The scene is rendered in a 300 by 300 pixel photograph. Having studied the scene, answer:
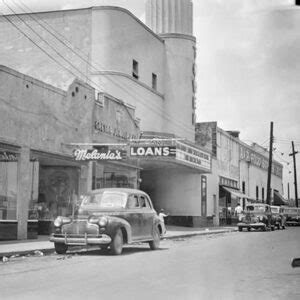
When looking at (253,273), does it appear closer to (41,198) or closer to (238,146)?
(41,198)

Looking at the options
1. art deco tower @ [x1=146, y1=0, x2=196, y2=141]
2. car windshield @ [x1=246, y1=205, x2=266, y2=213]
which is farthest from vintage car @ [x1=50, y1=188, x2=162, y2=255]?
art deco tower @ [x1=146, y1=0, x2=196, y2=141]

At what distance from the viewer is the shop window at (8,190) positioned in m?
20.5

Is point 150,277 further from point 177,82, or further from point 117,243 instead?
point 177,82

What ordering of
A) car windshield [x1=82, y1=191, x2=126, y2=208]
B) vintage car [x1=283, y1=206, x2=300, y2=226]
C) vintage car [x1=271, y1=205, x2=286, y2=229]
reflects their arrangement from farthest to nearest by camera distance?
vintage car [x1=283, y1=206, x2=300, y2=226] < vintage car [x1=271, y1=205, x2=286, y2=229] < car windshield [x1=82, y1=191, x2=126, y2=208]

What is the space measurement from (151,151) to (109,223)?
485 inches

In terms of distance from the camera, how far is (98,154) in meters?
23.9

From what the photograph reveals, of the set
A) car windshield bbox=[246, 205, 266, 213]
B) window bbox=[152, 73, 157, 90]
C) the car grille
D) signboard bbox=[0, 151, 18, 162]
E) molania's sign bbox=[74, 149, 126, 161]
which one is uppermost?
window bbox=[152, 73, 157, 90]

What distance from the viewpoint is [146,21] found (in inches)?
1499

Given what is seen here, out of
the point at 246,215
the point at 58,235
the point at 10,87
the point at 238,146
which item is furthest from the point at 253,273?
the point at 238,146

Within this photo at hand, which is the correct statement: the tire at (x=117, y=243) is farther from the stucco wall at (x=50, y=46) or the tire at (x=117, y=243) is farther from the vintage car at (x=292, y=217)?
the vintage car at (x=292, y=217)

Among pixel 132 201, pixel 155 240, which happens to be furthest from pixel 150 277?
pixel 155 240

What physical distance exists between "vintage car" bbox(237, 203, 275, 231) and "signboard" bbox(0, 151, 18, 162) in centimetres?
1778

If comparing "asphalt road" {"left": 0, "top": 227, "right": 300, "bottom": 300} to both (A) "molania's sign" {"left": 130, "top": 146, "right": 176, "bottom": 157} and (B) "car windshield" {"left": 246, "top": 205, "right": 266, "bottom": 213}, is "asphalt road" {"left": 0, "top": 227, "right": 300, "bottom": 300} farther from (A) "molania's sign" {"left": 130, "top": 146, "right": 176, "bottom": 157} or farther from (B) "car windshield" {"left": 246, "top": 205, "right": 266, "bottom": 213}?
(B) "car windshield" {"left": 246, "top": 205, "right": 266, "bottom": 213}

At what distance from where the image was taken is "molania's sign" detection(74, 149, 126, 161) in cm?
2380
